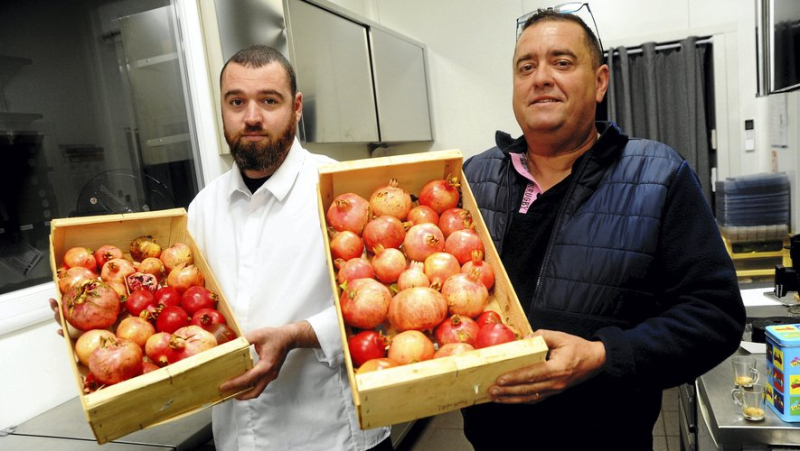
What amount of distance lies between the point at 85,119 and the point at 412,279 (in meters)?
1.76

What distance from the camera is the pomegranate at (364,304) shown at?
3.11ft

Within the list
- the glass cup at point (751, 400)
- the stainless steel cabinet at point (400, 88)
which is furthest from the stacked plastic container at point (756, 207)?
the stainless steel cabinet at point (400, 88)

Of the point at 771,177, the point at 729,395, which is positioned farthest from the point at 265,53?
the point at 771,177

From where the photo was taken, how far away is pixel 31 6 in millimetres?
1964

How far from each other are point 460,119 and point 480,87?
0.29 meters

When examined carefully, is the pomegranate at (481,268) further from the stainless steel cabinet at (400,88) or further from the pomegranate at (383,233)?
the stainless steel cabinet at (400,88)

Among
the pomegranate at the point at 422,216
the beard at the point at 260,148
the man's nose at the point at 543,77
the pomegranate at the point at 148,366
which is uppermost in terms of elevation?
the man's nose at the point at 543,77

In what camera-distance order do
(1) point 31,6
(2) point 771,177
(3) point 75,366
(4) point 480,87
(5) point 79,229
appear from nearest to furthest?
(3) point 75,366 < (5) point 79,229 < (1) point 31,6 < (2) point 771,177 < (4) point 480,87

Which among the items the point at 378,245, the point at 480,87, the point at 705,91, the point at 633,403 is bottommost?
the point at 633,403

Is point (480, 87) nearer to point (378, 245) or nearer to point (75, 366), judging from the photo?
point (378, 245)

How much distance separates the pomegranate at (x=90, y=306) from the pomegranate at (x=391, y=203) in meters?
0.58

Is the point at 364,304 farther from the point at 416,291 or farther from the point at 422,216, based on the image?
the point at 422,216

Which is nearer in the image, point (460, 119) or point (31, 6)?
point (31, 6)

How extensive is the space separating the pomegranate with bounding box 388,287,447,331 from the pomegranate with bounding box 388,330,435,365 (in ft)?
0.09
